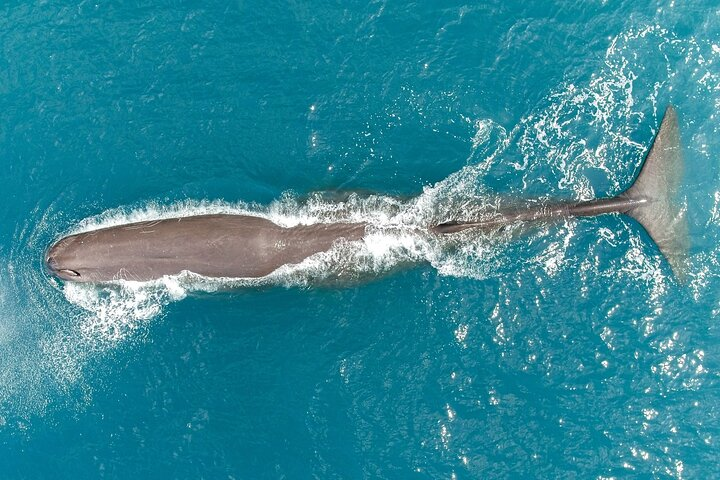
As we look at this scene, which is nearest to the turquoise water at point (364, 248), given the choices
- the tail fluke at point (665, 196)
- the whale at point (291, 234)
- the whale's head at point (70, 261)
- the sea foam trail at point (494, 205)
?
the sea foam trail at point (494, 205)

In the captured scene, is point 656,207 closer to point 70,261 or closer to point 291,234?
point 291,234

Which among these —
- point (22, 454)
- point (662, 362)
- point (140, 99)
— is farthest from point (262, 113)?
point (662, 362)

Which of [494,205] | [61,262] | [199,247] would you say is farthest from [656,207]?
[61,262]

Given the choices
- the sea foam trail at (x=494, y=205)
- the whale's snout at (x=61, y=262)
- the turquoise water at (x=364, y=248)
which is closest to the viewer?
the turquoise water at (x=364, y=248)

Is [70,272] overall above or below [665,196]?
below

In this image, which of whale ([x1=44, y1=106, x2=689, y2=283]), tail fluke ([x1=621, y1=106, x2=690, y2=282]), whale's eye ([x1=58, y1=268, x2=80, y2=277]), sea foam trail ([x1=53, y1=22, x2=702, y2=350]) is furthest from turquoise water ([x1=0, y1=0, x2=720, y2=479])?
whale's eye ([x1=58, y1=268, x2=80, y2=277])

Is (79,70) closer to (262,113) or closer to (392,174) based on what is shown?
(262,113)

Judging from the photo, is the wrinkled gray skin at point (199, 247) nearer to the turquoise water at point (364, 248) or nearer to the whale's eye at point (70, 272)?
the whale's eye at point (70, 272)
